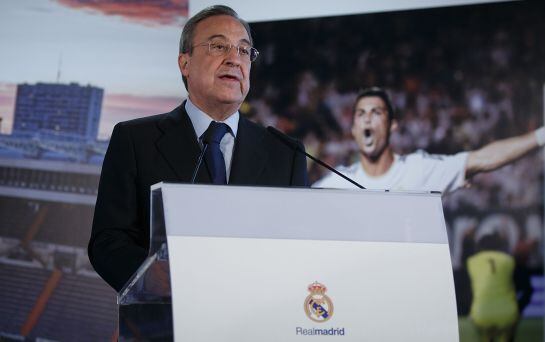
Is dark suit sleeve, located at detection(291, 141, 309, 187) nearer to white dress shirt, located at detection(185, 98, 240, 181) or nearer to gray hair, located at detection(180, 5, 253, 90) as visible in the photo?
white dress shirt, located at detection(185, 98, 240, 181)

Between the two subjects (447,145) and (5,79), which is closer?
(447,145)

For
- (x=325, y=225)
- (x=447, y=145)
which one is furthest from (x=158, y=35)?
(x=325, y=225)

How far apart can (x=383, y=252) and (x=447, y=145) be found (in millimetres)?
2617

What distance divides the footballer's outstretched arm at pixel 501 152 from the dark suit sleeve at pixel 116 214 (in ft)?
7.96

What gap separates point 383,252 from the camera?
1306 mm

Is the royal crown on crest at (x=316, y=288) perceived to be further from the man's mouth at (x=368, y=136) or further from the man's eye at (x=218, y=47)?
the man's mouth at (x=368, y=136)

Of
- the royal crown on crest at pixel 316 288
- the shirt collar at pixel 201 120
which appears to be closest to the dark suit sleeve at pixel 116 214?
the shirt collar at pixel 201 120

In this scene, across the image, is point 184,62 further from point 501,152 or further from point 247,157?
point 501,152

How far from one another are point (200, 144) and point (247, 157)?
0.13 meters

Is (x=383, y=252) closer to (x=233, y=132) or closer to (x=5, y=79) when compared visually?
(x=233, y=132)

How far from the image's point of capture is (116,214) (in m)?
1.68

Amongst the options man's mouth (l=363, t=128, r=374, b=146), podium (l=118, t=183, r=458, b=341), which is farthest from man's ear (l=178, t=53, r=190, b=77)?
man's mouth (l=363, t=128, r=374, b=146)

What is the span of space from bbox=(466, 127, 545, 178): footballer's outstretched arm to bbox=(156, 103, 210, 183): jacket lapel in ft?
7.57

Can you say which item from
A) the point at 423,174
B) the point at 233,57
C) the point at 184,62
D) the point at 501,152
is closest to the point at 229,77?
the point at 233,57
